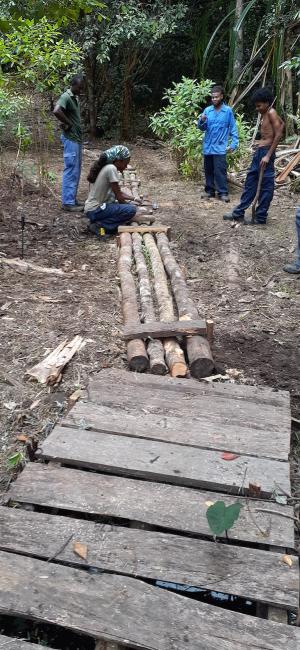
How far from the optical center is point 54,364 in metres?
4.02

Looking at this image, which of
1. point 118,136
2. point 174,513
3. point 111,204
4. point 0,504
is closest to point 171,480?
point 174,513

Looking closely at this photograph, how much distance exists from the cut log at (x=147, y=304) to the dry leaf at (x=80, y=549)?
174 cm

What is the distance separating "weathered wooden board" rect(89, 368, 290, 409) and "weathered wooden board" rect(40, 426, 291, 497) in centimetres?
50

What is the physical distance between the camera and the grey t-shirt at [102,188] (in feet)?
23.0

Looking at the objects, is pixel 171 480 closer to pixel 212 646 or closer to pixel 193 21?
pixel 212 646

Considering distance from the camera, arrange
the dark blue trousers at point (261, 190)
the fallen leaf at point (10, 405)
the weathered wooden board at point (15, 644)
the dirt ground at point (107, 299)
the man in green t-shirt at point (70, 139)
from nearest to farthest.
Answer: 1. the weathered wooden board at point (15, 644)
2. the fallen leaf at point (10, 405)
3. the dirt ground at point (107, 299)
4. the dark blue trousers at point (261, 190)
5. the man in green t-shirt at point (70, 139)

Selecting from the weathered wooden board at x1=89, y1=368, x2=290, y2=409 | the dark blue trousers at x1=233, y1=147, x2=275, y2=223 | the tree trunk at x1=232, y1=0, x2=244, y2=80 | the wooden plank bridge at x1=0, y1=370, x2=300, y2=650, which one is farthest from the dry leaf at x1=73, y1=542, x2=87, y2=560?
the tree trunk at x1=232, y1=0, x2=244, y2=80

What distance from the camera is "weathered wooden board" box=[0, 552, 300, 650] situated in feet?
6.53

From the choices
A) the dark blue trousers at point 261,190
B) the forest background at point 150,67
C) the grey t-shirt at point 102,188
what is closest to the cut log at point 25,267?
the grey t-shirt at point 102,188

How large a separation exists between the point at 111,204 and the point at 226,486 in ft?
16.5

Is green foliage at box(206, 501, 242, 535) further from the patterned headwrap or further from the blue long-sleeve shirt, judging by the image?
the blue long-sleeve shirt

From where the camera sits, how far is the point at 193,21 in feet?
46.9

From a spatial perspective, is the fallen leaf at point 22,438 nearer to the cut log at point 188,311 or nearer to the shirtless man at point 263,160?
the cut log at point 188,311

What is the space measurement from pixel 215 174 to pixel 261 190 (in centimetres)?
148
